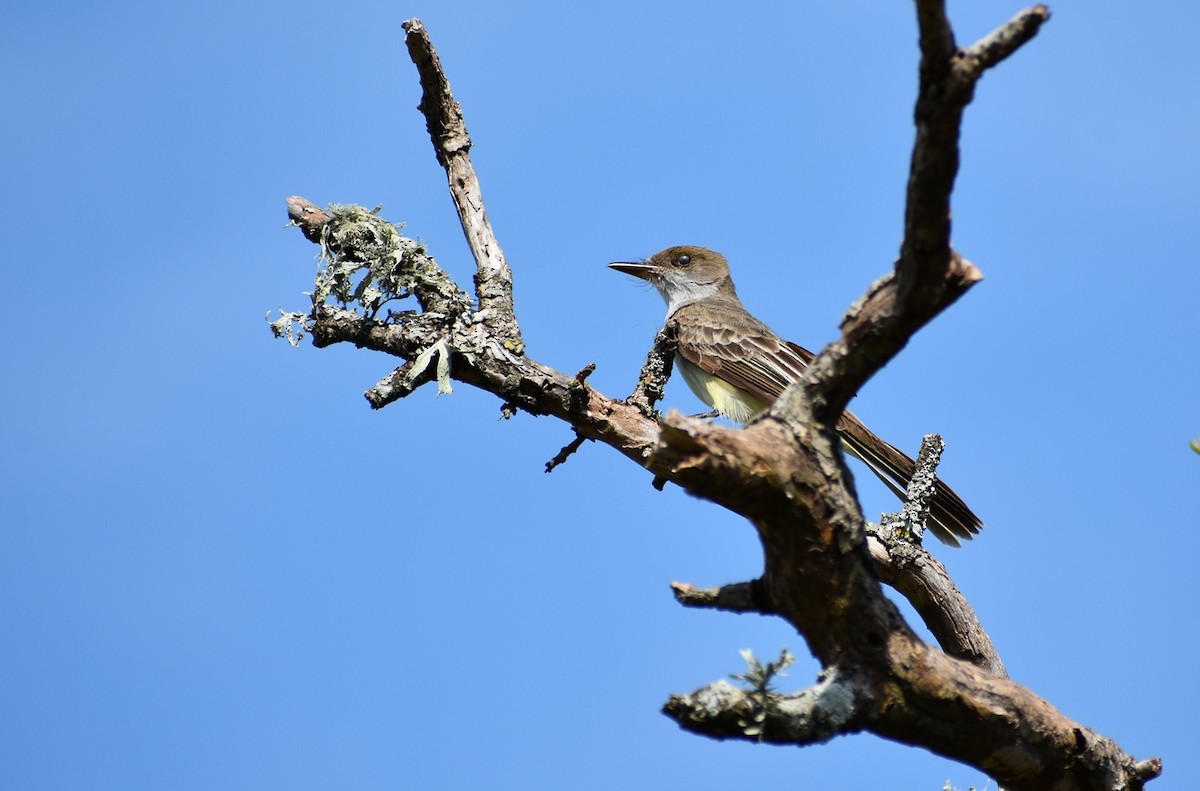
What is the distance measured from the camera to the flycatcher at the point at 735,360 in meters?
7.68

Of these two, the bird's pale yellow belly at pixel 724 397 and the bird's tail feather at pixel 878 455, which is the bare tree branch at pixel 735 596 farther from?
the bird's pale yellow belly at pixel 724 397

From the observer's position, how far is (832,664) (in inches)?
158

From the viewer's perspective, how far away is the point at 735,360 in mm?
9695

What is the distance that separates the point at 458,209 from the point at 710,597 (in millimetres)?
3717

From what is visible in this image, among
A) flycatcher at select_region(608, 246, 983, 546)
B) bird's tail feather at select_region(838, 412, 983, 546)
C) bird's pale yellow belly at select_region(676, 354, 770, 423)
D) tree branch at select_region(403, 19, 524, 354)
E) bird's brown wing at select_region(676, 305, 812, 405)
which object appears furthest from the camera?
bird's pale yellow belly at select_region(676, 354, 770, 423)

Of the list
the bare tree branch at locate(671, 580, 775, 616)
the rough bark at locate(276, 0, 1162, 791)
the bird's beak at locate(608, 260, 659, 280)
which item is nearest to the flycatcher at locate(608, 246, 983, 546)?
the bird's beak at locate(608, 260, 659, 280)

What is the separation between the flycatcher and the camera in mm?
7675

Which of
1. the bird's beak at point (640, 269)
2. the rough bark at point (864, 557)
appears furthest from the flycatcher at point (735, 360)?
the rough bark at point (864, 557)

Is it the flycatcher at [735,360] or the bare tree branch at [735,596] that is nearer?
the bare tree branch at [735,596]

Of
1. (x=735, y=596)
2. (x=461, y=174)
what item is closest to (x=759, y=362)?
(x=461, y=174)

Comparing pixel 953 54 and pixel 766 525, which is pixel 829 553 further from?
pixel 953 54

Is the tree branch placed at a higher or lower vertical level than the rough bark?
higher

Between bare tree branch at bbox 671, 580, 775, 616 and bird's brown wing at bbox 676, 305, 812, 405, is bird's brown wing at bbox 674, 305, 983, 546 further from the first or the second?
bare tree branch at bbox 671, 580, 775, 616

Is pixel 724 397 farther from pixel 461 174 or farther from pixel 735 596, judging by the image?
pixel 735 596
